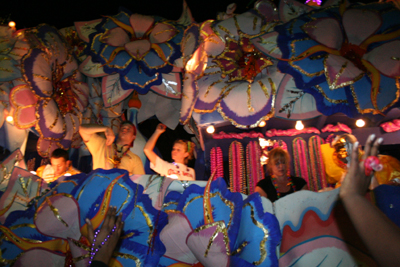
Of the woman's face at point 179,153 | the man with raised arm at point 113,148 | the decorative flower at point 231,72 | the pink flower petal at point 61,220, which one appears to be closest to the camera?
the pink flower petal at point 61,220

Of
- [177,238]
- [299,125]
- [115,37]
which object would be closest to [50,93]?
[115,37]

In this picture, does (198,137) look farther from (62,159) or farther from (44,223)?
(44,223)

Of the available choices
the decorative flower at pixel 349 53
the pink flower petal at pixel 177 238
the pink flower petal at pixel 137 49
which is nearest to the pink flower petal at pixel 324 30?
the decorative flower at pixel 349 53

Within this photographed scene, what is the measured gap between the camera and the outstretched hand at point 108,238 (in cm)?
66

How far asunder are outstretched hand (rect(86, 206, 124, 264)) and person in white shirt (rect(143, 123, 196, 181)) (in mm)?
803

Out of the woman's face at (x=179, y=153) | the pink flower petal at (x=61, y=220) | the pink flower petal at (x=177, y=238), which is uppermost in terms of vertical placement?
the pink flower petal at (x=177, y=238)

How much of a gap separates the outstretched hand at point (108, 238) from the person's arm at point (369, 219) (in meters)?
0.56

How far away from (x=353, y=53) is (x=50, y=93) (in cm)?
144

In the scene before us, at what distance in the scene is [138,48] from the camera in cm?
132

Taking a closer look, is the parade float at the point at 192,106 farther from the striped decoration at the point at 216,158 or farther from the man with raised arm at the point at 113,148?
the striped decoration at the point at 216,158

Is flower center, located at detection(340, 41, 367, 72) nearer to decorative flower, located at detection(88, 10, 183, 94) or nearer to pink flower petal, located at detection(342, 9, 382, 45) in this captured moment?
pink flower petal, located at detection(342, 9, 382, 45)

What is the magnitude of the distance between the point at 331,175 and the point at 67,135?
7.00 feet

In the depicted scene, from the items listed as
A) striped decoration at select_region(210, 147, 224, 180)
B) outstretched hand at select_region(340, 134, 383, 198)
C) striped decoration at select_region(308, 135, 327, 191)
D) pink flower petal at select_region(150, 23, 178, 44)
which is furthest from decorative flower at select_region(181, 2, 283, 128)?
striped decoration at select_region(308, 135, 327, 191)

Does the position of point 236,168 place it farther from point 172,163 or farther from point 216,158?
point 172,163
